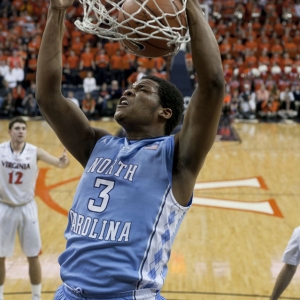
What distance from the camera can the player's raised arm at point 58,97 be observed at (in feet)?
8.55

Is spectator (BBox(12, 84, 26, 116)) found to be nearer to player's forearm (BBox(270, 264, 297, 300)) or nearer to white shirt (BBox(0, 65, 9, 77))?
white shirt (BBox(0, 65, 9, 77))

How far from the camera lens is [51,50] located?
2607mm

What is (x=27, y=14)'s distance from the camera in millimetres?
23391

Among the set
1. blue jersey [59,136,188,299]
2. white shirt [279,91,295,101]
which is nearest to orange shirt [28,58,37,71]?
white shirt [279,91,295,101]

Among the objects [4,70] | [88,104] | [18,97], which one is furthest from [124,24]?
[4,70]

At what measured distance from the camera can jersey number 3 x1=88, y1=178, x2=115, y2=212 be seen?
2420 millimetres

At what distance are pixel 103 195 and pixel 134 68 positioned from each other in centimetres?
1677

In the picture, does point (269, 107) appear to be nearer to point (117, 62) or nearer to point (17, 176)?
point (117, 62)

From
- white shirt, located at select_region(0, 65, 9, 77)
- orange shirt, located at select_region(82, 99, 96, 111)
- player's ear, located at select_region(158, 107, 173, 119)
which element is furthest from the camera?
white shirt, located at select_region(0, 65, 9, 77)

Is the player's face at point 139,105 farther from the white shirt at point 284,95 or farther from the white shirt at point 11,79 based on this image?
the white shirt at point 11,79

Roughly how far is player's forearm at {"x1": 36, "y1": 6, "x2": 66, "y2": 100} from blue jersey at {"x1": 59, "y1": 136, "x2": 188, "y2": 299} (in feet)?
1.60

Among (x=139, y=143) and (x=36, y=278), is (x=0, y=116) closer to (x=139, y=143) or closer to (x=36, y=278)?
(x=36, y=278)

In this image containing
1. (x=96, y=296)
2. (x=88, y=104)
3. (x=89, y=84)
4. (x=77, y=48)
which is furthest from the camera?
(x=77, y=48)

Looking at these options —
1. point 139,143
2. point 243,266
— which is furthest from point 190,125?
point 243,266
